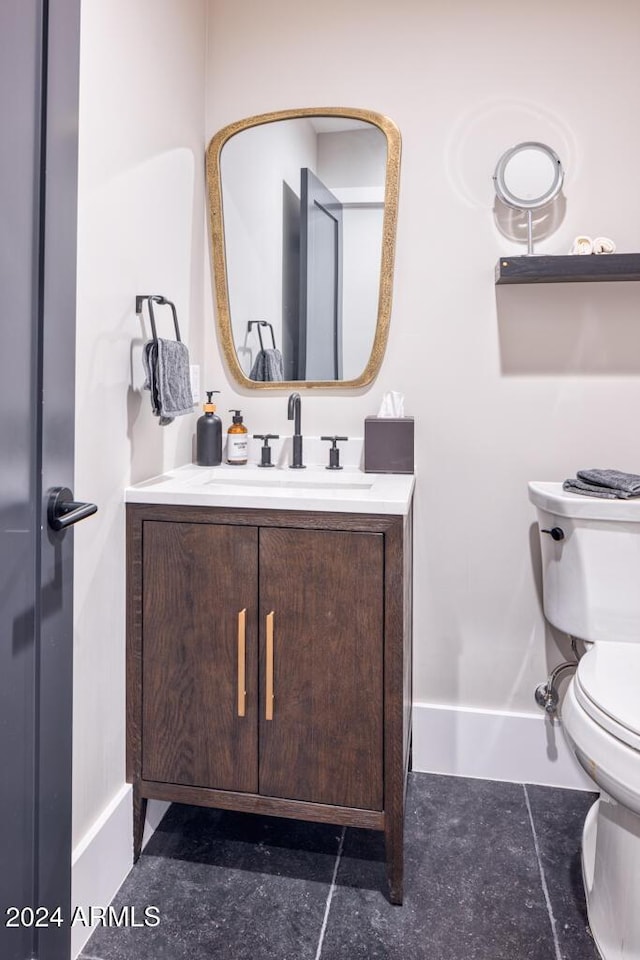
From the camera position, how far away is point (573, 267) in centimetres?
168

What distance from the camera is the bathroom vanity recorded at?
4.56ft

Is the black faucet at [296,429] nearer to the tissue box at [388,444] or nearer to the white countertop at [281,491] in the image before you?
the white countertop at [281,491]

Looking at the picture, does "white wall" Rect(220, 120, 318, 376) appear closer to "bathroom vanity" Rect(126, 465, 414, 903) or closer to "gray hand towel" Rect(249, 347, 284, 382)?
"gray hand towel" Rect(249, 347, 284, 382)

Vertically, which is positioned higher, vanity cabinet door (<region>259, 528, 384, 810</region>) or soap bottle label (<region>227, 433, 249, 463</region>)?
soap bottle label (<region>227, 433, 249, 463</region>)

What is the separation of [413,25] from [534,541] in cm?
155

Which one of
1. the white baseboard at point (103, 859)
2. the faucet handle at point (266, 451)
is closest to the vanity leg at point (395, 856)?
the white baseboard at point (103, 859)

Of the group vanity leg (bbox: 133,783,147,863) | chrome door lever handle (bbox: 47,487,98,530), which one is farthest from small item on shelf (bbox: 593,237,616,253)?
vanity leg (bbox: 133,783,147,863)

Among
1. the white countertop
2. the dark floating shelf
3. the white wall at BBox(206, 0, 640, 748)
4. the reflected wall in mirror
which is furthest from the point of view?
the reflected wall in mirror

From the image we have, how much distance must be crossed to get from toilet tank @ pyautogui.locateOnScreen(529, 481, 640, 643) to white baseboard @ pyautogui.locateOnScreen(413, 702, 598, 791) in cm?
41

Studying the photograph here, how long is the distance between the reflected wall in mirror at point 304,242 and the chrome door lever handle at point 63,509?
42.6 inches

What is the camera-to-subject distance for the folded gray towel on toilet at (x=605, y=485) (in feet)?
5.11

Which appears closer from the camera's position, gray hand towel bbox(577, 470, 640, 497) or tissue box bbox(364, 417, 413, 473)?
gray hand towel bbox(577, 470, 640, 497)

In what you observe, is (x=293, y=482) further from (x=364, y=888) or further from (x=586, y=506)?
Answer: (x=364, y=888)

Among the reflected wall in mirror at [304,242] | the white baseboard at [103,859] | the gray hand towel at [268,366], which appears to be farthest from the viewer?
the gray hand towel at [268,366]
